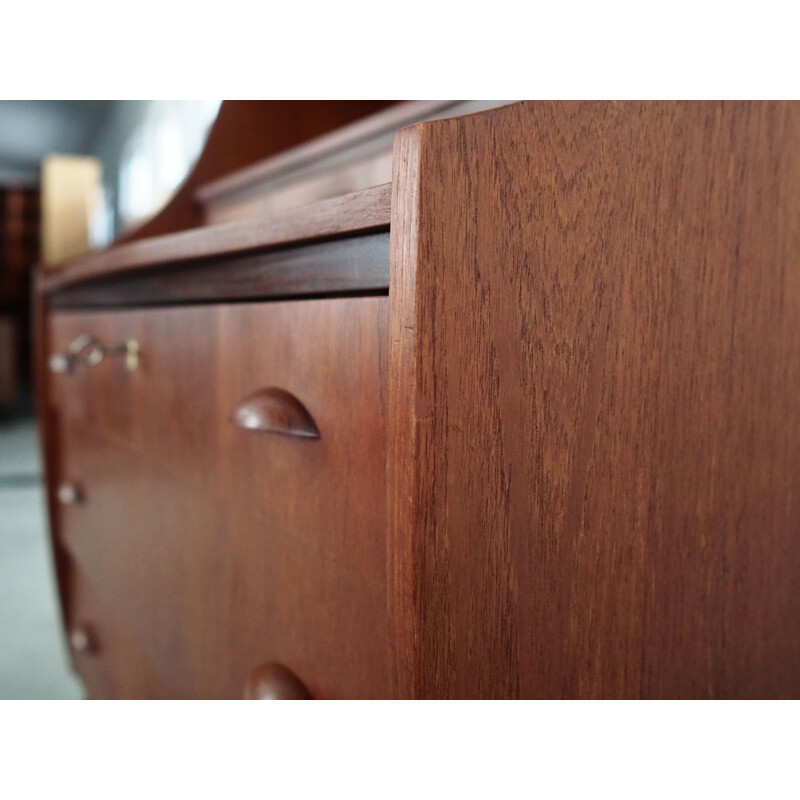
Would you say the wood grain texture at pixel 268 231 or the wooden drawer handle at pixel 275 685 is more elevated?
the wood grain texture at pixel 268 231

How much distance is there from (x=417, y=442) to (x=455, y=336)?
0.05m

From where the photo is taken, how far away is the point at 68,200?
15.0 ft

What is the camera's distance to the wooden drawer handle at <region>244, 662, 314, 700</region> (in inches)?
17.0

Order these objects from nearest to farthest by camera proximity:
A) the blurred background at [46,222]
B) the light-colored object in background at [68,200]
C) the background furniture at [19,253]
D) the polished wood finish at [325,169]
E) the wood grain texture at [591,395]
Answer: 1. the wood grain texture at [591,395]
2. the polished wood finish at [325,169]
3. the blurred background at [46,222]
4. the light-colored object in background at [68,200]
5. the background furniture at [19,253]

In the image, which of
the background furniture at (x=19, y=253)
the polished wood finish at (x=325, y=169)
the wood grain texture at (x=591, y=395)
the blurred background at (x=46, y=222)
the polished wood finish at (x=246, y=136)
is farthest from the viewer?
the background furniture at (x=19, y=253)

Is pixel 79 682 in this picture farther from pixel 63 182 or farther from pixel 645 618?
pixel 63 182

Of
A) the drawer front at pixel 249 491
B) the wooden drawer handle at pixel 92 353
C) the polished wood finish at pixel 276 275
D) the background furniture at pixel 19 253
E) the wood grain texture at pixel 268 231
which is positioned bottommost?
the drawer front at pixel 249 491

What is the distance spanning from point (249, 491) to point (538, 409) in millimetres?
232

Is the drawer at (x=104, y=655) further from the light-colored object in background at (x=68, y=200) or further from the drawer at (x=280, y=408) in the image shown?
the light-colored object in background at (x=68, y=200)

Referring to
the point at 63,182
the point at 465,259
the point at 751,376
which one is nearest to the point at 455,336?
the point at 465,259

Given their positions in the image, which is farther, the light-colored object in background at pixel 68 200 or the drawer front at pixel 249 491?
the light-colored object in background at pixel 68 200

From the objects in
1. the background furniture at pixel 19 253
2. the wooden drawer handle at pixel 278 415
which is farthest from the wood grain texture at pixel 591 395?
the background furniture at pixel 19 253

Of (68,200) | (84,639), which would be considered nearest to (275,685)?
(84,639)

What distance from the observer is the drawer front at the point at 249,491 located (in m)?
0.36
